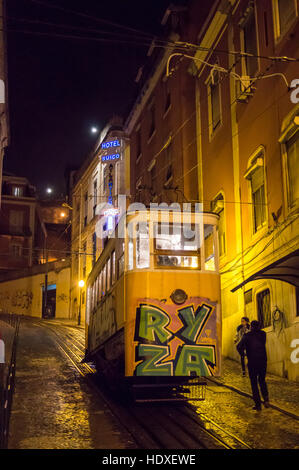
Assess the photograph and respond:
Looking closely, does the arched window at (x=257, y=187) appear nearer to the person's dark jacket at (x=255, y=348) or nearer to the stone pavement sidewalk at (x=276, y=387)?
the stone pavement sidewalk at (x=276, y=387)

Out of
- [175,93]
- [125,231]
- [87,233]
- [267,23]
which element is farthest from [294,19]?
[87,233]

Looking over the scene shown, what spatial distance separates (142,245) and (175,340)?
198cm

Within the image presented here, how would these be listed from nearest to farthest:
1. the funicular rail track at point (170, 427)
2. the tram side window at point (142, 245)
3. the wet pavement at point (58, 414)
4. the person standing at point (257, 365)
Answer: the funicular rail track at point (170, 427) → the wet pavement at point (58, 414) → the person standing at point (257, 365) → the tram side window at point (142, 245)

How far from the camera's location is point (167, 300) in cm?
988

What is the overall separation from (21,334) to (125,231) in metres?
16.8

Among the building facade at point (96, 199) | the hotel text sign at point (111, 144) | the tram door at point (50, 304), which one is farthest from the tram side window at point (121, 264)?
the tram door at point (50, 304)

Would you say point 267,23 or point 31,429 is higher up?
point 267,23

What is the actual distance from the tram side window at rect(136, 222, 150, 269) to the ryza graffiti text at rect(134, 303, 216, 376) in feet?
2.89

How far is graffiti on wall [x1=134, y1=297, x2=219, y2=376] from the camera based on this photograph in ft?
31.4

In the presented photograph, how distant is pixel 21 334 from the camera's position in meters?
25.3

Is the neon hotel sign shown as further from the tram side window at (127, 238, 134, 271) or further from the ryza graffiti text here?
the ryza graffiti text

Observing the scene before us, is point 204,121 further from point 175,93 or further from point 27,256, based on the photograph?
point 27,256

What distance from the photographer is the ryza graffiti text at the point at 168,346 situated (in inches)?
376

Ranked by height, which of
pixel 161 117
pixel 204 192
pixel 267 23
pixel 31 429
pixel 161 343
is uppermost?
pixel 161 117
